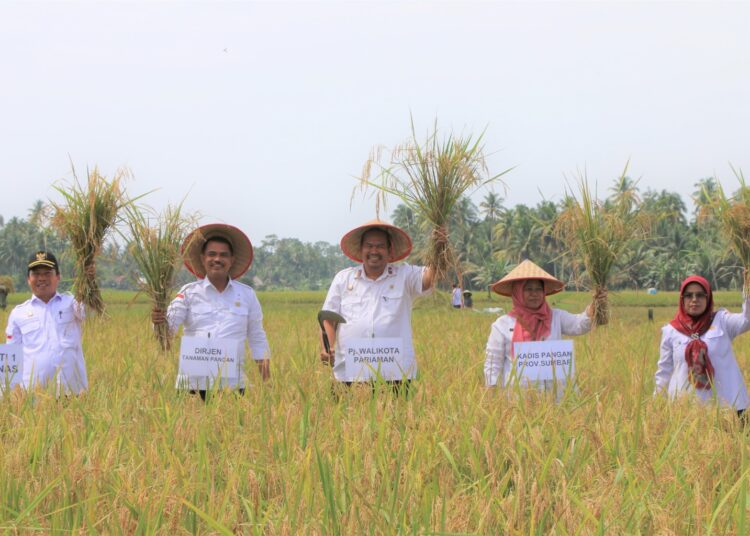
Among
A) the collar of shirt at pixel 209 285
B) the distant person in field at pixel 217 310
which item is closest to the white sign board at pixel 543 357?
the distant person in field at pixel 217 310

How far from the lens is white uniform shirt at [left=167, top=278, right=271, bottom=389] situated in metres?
3.81

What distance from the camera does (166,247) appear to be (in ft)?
13.1

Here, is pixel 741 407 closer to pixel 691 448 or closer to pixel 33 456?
pixel 691 448

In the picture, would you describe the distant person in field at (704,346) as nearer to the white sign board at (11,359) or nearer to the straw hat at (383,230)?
the straw hat at (383,230)

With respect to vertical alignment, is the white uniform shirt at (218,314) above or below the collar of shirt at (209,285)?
below

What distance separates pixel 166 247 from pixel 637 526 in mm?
2875

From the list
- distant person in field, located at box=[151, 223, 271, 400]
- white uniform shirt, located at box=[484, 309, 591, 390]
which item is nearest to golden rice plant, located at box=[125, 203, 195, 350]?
distant person in field, located at box=[151, 223, 271, 400]

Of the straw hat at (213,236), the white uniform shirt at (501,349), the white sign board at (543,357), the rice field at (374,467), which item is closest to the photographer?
the rice field at (374,467)

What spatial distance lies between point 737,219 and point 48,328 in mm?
3464

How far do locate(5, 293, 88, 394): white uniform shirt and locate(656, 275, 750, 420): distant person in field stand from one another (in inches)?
115

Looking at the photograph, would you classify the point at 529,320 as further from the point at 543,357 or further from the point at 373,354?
the point at 373,354

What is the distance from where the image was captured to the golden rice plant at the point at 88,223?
3.85m

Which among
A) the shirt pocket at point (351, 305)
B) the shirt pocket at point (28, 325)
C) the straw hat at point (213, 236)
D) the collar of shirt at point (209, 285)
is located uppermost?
the straw hat at point (213, 236)

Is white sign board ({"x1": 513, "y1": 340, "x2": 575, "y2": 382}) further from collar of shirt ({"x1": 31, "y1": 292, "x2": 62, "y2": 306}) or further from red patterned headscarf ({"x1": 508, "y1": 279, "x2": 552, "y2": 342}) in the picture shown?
collar of shirt ({"x1": 31, "y1": 292, "x2": 62, "y2": 306})
